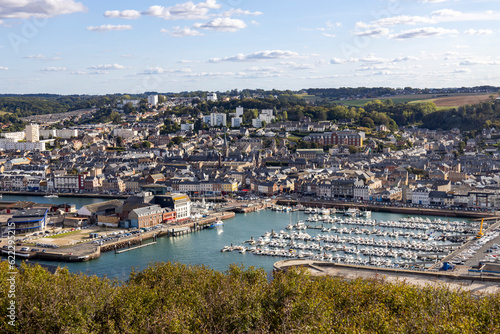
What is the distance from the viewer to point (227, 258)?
12.5 meters

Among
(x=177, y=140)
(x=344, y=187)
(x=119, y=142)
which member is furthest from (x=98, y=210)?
(x=119, y=142)

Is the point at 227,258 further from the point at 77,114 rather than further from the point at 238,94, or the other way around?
the point at 238,94

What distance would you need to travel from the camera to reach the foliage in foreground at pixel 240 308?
5.84 meters

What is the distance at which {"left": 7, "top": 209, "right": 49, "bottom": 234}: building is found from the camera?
14.7m

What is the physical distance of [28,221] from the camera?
1480cm

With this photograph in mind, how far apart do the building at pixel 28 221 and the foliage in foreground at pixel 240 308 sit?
7.48m

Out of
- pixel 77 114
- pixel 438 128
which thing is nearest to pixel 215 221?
pixel 438 128

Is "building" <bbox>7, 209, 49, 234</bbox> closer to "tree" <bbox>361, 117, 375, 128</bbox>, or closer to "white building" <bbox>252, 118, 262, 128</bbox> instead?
"white building" <bbox>252, 118, 262, 128</bbox>

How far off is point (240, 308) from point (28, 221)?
32.5ft

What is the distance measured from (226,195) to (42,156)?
46.3ft

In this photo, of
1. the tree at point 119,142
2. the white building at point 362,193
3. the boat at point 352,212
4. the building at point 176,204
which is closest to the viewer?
the building at point 176,204

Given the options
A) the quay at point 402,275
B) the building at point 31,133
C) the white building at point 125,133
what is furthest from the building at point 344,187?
the building at point 31,133

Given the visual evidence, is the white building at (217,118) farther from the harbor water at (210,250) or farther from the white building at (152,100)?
the harbor water at (210,250)

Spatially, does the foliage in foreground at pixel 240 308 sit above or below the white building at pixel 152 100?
below
